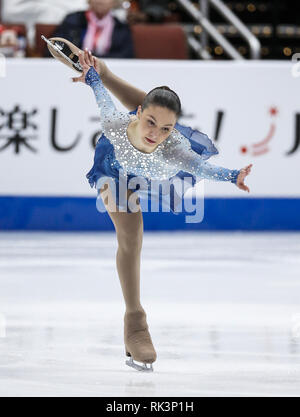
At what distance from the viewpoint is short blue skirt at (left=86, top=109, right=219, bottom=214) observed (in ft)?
9.07

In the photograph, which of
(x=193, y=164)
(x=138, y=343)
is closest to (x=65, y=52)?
(x=193, y=164)

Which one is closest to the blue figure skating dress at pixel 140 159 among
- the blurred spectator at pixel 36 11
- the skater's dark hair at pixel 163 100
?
the skater's dark hair at pixel 163 100

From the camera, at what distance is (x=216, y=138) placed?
258 inches

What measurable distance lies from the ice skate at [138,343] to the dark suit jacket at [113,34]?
4058 mm

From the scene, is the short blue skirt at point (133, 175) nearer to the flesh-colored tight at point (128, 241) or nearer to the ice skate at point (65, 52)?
the flesh-colored tight at point (128, 241)

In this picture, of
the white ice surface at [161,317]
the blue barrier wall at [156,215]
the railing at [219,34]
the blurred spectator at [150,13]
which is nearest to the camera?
the white ice surface at [161,317]

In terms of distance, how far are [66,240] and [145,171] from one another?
3358 mm

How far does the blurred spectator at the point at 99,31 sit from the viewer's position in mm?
6641

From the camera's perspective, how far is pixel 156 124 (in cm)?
258

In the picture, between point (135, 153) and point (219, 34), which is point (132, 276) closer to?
point (135, 153)

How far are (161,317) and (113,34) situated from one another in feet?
11.5

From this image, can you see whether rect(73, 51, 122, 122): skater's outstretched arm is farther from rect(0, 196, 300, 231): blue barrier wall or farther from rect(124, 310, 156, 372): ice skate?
rect(0, 196, 300, 231): blue barrier wall
